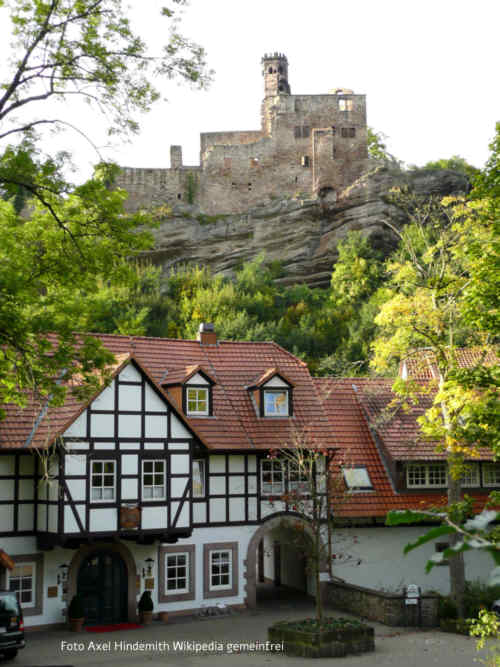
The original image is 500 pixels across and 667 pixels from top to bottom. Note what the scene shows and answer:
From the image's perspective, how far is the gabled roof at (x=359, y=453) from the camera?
78.6ft

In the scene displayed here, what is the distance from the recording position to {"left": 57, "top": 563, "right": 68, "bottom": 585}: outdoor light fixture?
66.6ft

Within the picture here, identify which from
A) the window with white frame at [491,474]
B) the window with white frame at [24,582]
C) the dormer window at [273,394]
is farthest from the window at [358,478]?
the window with white frame at [24,582]

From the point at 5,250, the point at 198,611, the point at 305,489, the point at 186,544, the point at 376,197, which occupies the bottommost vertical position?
the point at 198,611

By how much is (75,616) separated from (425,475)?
38.5 ft

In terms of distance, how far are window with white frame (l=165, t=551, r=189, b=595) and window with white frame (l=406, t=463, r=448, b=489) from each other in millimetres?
7591

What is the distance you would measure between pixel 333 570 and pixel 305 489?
2624mm

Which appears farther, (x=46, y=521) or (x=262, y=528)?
(x=262, y=528)

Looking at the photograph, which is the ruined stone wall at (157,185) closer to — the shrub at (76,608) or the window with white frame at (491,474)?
the window with white frame at (491,474)

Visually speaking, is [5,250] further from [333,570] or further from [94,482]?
[333,570]

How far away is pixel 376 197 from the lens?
59.6 meters

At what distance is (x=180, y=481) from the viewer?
21734 millimetres

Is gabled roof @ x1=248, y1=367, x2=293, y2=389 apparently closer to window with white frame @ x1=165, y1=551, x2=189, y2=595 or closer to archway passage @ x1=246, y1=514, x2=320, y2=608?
archway passage @ x1=246, y1=514, x2=320, y2=608

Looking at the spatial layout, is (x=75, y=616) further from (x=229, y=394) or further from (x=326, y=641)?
(x=229, y=394)

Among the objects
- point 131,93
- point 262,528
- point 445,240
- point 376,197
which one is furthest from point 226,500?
point 376,197
